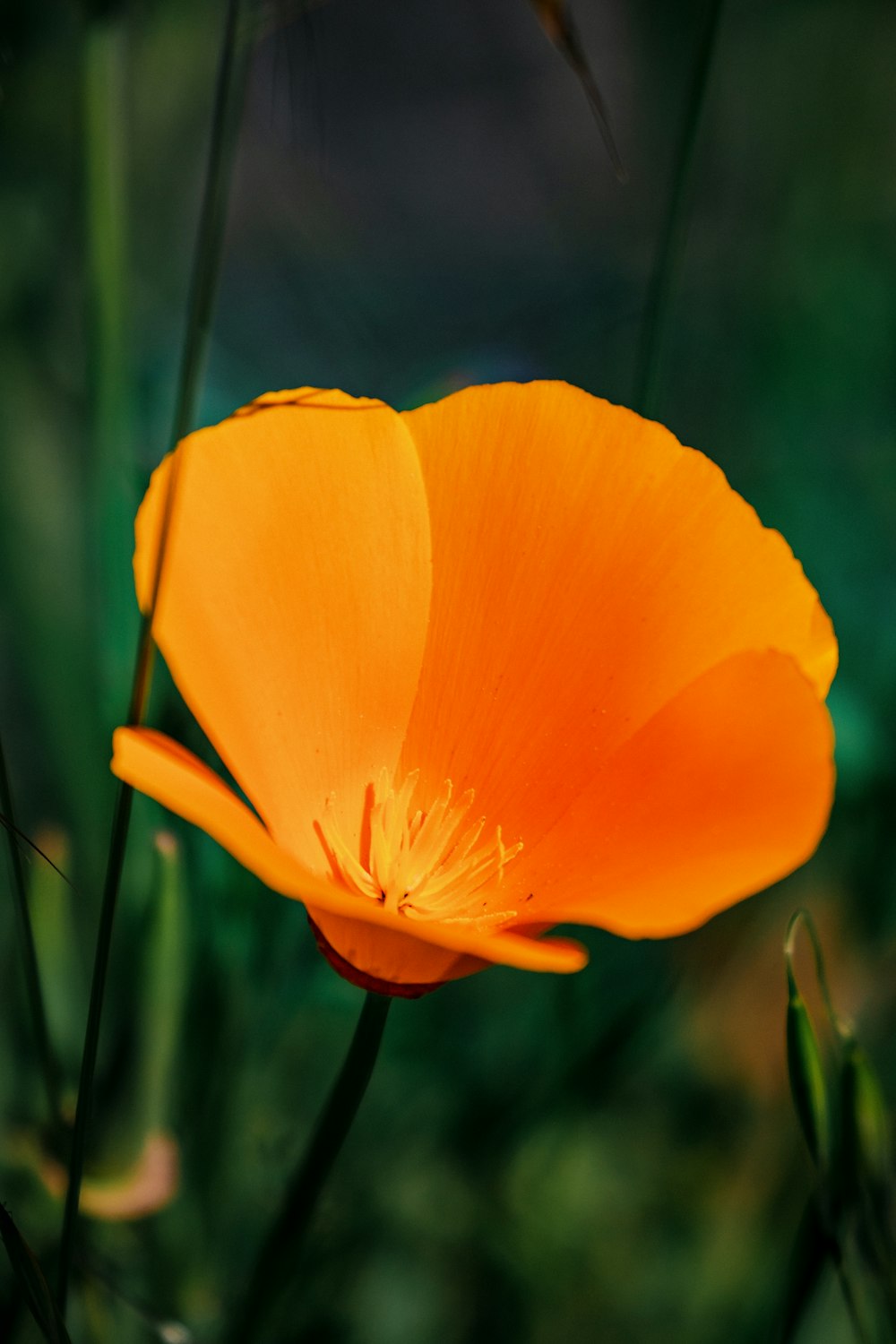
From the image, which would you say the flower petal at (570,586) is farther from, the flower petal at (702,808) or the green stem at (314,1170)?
the green stem at (314,1170)

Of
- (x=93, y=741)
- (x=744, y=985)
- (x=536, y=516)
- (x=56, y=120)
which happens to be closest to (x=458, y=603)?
(x=536, y=516)

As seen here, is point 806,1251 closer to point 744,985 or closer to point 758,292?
point 744,985

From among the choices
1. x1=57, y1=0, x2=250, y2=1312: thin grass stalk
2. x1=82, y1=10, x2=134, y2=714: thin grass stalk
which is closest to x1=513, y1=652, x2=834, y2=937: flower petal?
x1=57, y1=0, x2=250, y2=1312: thin grass stalk

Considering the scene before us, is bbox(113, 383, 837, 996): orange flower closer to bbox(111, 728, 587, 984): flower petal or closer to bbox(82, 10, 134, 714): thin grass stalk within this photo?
bbox(111, 728, 587, 984): flower petal

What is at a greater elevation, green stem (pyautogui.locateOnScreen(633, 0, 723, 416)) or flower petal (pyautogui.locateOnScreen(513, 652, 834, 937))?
green stem (pyautogui.locateOnScreen(633, 0, 723, 416))

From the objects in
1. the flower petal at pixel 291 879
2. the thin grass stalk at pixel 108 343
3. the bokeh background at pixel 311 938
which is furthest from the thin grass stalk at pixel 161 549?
the thin grass stalk at pixel 108 343

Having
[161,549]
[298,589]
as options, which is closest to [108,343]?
[298,589]

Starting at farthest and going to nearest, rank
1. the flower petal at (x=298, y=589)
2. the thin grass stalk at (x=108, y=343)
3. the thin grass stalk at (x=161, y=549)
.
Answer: the thin grass stalk at (x=108, y=343) → the flower petal at (x=298, y=589) → the thin grass stalk at (x=161, y=549)
